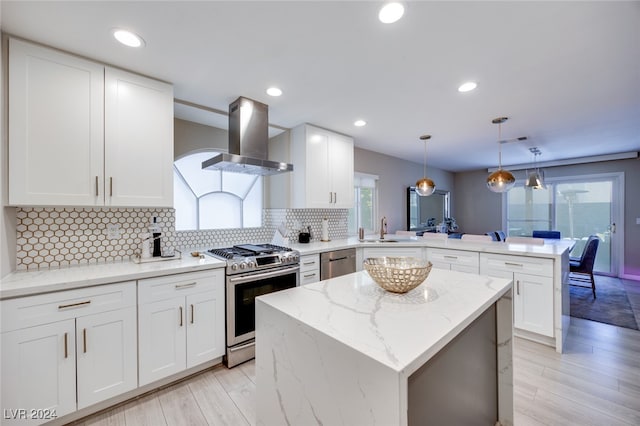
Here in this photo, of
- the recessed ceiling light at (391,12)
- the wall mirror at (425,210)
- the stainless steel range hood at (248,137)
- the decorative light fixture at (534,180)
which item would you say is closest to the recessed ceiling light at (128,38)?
the stainless steel range hood at (248,137)

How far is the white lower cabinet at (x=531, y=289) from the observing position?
2.57 meters

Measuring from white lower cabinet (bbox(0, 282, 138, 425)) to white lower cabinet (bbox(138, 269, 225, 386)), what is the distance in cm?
8

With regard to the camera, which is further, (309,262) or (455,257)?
(455,257)

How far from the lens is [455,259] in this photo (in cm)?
321

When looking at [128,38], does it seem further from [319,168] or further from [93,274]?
[319,168]

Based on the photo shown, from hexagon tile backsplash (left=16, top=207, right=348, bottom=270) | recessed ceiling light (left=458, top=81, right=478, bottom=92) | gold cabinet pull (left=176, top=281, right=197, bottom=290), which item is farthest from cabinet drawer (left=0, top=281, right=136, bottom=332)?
recessed ceiling light (left=458, top=81, right=478, bottom=92)

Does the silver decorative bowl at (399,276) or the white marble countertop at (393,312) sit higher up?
the silver decorative bowl at (399,276)

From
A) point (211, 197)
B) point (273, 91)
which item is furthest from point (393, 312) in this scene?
point (211, 197)

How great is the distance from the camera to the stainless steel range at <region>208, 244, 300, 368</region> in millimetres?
2271

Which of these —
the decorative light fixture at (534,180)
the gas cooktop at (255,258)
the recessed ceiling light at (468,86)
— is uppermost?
the recessed ceiling light at (468,86)

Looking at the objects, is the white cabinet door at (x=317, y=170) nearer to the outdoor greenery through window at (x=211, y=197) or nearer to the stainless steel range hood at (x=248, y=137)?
the stainless steel range hood at (x=248, y=137)

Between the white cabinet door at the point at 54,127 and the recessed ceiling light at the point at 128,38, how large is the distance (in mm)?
400

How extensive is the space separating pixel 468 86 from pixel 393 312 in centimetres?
225

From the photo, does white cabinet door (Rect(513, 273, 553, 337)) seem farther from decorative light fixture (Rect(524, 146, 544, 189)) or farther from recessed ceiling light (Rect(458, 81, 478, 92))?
decorative light fixture (Rect(524, 146, 544, 189))
